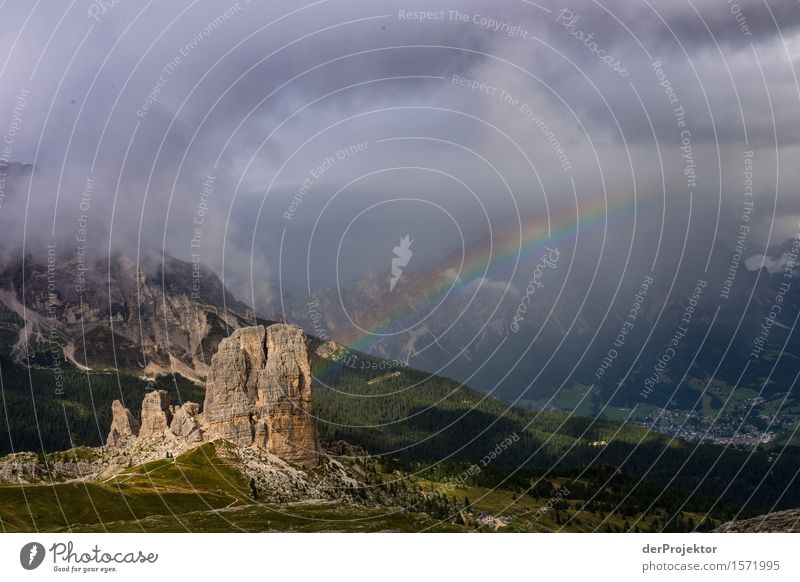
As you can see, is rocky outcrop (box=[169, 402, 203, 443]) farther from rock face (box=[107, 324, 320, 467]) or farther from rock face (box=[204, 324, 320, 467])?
rock face (box=[204, 324, 320, 467])

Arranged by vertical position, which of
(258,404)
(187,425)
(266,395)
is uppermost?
(266,395)

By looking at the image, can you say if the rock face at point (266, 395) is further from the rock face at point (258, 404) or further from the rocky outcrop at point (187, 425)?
the rocky outcrop at point (187, 425)

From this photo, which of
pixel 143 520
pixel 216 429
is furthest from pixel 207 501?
pixel 216 429

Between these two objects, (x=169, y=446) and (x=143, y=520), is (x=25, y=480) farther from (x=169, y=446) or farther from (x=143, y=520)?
(x=143, y=520)

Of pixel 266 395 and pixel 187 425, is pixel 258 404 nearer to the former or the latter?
pixel 266 395

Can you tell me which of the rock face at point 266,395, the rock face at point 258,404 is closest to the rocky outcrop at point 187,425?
the rock face at point 258,404

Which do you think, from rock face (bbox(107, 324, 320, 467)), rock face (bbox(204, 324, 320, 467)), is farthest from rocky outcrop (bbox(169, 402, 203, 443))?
rock face (bbox(204, 324, 320, 467))

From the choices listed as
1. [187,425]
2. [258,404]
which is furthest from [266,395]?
[187,425]
